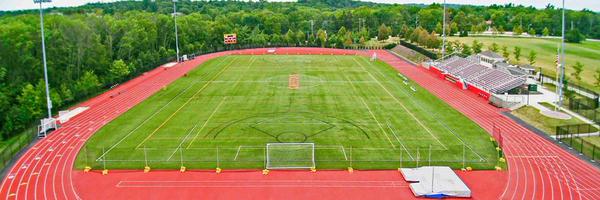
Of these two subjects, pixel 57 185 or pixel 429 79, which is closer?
pixel 57 185

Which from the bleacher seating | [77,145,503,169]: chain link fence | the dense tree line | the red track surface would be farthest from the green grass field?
the dense tree line

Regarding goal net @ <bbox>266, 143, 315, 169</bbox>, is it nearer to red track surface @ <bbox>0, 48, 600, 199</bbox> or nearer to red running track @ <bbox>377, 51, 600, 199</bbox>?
red track surface @ <bbox>0, 48, 600, 199</bbox>

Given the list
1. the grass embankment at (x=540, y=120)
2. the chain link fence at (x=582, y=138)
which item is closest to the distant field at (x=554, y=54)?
the grass embankment at (x=540, y=120)


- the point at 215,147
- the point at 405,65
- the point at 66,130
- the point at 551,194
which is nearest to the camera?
the point at 551,194

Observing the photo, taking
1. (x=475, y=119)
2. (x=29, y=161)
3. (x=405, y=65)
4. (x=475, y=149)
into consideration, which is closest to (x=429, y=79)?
(x=405, y=65)

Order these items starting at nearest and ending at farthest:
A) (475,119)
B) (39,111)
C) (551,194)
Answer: (551,194), (475,119), (39,111)

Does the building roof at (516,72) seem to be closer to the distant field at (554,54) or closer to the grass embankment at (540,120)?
the distant field at (554,54)

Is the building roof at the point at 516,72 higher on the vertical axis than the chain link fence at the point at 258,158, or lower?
higher

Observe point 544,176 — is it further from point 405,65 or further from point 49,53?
point 405,65
